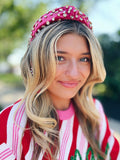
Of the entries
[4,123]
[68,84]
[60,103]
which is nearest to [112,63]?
[60,103]

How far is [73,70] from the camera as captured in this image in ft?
4.15

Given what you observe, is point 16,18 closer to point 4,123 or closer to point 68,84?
point 68,84

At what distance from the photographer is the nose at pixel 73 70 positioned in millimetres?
1265

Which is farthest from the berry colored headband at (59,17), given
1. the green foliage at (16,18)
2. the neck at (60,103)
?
the green foliage at (16,18)

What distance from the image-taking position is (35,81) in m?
1.32

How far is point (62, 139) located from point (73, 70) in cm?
52

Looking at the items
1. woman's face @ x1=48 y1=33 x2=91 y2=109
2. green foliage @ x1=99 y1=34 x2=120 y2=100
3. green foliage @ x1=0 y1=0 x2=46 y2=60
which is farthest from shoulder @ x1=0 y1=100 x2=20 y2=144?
green foliage @ x1=0 y1=0 x2=46 y2=60

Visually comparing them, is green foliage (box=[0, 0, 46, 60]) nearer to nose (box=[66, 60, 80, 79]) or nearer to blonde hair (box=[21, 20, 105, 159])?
blonde hair (box=[21, 20, 105, 159])

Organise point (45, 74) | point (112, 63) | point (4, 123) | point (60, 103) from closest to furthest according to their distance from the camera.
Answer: point (4, 123) → point (45, 74) → point (60, 103) → point (112, 63)

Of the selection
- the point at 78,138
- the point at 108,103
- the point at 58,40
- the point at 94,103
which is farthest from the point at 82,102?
the point at 108,103

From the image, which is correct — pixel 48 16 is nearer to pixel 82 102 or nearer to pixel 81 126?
pixel 82 102

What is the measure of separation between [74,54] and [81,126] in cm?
63

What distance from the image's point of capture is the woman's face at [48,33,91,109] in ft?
4.12

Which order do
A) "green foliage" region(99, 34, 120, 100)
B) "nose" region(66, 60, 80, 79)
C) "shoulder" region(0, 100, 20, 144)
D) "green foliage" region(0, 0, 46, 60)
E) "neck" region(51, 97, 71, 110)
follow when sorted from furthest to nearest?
1. "green foliage" region(0, 0, 46, 60)
2. "green foliage" region(99, 34, 120, 100)
3. "neck" region(51, 97, 71, 110)
4. "nose" region(66, 60, 80, 79)
5. "shoulder" region(0, 100, 20, 144)
